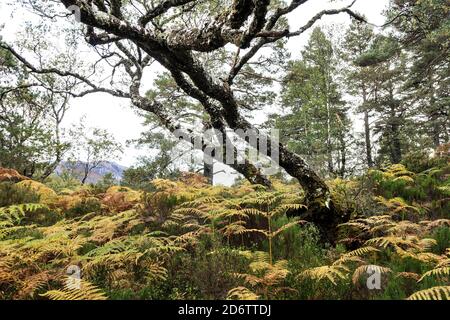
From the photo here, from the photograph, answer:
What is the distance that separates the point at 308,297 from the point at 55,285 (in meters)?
2.79

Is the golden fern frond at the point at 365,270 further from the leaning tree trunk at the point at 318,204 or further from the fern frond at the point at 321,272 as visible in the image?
the leaning tree trunk at the point at 318,204

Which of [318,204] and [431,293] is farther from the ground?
[318,204]

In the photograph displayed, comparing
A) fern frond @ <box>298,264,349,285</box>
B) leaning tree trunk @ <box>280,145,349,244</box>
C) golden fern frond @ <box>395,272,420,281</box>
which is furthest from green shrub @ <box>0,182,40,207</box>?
golden fern frond @ <box>395,272,420,281</box>

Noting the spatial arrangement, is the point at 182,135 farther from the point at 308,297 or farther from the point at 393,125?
the point at 393,125

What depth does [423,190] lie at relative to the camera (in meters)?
7.25

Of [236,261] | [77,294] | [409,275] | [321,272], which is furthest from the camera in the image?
[236,261]

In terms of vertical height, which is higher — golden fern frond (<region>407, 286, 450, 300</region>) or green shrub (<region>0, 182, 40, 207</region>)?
green shrub (<region>0, 182, 40, 207</region>)

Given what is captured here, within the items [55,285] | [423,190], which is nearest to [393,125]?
[423,190]

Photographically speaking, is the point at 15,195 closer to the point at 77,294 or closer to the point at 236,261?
the point at 77,294

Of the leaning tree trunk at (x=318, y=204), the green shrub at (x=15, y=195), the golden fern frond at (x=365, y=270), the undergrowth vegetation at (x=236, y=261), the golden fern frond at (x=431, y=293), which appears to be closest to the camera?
the golden fern frond at (x=431, y=293)

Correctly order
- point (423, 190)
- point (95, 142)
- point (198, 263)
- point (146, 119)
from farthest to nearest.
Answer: point (95, 142) < point (146, 119) < point (423, 190) < point (198, 263)

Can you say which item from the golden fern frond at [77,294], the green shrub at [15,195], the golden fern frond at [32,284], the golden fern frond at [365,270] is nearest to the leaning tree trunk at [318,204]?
the golden fern frond at [365,270]

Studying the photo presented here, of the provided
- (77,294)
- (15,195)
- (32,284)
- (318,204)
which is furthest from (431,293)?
(15,195)

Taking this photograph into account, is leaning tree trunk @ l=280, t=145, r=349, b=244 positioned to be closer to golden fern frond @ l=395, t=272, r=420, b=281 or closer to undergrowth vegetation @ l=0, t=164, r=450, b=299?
undergrowth vegetation @ l=0, t=164, r=450, b=299
